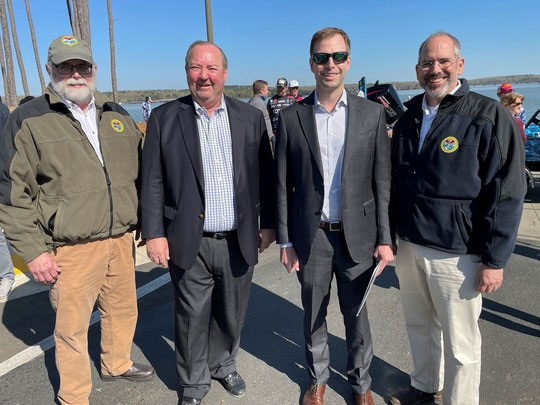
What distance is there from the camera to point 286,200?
245cm

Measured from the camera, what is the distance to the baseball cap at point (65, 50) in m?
2.38

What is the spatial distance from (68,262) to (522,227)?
A: 236 inches

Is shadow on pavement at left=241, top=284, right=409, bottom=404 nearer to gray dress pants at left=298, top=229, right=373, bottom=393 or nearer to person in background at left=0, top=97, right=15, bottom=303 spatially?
gray dress pants at left=298, top=229, right=373, bottom=393

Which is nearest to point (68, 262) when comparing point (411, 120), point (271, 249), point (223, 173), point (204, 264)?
point (204, 264)

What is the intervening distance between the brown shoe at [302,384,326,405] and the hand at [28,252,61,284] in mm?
1682

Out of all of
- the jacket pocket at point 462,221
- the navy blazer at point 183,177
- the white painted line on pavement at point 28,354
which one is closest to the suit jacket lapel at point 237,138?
the navy blazer at point 183,177

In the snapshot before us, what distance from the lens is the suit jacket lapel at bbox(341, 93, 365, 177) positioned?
7.47 ft

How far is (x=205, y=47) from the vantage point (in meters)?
2.36

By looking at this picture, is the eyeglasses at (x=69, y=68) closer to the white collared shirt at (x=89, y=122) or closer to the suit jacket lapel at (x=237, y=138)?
the white collared shirt at (x=89, y=122)

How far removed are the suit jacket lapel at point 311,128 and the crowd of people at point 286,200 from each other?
13 millimetres

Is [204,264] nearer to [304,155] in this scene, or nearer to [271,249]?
[304,155]

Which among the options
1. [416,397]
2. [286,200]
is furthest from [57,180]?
[416,397]

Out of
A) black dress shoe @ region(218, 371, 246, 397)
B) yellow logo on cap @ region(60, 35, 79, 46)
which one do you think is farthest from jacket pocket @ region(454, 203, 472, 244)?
yellow logo on cap @ region(60, 35, 79, 46)

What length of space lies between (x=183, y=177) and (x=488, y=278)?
1.71 metres
